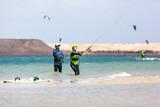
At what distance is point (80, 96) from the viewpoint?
18750 mm

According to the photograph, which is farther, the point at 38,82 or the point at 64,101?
the point at 38,82

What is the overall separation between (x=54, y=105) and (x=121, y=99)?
7.24 feet

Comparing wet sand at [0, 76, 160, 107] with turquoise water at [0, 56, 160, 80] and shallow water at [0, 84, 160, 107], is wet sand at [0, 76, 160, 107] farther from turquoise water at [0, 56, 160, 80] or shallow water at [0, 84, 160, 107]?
turquoise water at [0, 56, 160, 80]

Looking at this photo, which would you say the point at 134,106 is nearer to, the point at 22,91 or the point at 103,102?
the point at 103,102

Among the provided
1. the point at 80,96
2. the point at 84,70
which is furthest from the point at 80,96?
the point at 84,70

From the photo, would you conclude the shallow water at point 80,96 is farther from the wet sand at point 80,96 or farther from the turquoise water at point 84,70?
the turquoise water at point 84,70

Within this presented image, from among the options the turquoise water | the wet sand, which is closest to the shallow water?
the wet sand

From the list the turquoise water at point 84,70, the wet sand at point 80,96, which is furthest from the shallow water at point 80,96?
the turquoise water at point 84,70

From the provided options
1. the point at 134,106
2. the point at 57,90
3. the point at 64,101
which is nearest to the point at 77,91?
the point at 57,90

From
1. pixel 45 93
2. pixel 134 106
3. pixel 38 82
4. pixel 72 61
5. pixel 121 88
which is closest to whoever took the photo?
pixel 134 106

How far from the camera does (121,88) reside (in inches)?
854

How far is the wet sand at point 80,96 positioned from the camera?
1669 cm

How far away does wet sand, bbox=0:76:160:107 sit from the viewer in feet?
54.7

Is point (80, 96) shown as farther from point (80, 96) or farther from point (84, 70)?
point (84, 70)
